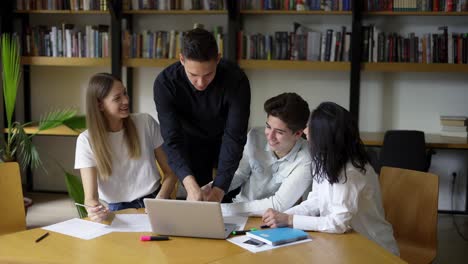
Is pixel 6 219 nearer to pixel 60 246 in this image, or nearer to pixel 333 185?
pixel 60 246

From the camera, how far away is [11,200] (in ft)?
8.52

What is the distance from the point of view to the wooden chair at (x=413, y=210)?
2.46 meters

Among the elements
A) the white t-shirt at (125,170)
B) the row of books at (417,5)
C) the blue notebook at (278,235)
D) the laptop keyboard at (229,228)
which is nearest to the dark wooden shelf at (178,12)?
the row of books at (417,5)

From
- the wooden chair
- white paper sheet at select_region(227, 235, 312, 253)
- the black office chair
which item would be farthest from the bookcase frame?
white paper sheet at select_region(227, 235, 312, 253)

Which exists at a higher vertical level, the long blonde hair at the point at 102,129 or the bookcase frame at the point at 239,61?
the bookcase frame at the point at 239,61

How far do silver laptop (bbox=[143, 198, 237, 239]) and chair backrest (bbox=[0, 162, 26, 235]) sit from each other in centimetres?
95

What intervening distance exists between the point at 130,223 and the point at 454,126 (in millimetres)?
3534

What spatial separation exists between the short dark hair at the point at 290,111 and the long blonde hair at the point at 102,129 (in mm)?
628

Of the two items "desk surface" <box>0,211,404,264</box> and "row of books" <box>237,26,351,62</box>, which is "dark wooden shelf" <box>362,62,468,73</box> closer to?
"row of books" <box>237,26,351,62</box>

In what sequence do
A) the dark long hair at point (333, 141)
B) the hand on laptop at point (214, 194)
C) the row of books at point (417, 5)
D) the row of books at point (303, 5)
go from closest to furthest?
the dark long hair at point (333, 141) → the hand on laptop at point (214, 194) → the row of books at point (417, 5) → the row of books at point (303, 5)

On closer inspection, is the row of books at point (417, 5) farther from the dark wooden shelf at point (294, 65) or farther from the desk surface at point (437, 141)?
the desk surface at point (437, 141)

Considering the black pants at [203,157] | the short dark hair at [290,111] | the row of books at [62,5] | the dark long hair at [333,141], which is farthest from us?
the row of books at [62,5]

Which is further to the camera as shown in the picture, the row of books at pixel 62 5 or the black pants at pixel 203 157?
the row of books at pixel 62 5

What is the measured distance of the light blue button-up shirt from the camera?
7.59 feet
